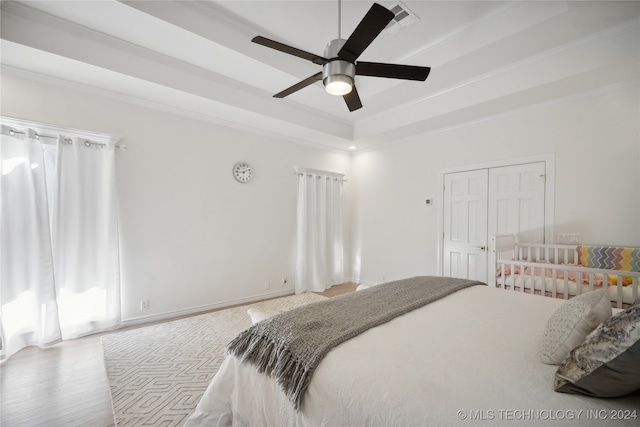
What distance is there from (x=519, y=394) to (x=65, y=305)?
375 centimetres

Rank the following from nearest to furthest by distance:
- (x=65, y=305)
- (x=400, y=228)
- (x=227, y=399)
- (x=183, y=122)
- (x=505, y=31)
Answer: (x=227, y=399)
(x=505, y=31)
(x=65, y=305)
(x=183, y=122)
(x=400, y=228)

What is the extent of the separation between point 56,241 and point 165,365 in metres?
1.70

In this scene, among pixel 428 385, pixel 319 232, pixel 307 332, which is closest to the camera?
pixel 428 385

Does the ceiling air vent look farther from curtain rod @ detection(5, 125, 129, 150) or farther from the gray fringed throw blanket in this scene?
curtain rod @ detection(5, 125, 129, 150)

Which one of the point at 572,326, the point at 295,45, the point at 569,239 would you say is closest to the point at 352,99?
the point at 295,45

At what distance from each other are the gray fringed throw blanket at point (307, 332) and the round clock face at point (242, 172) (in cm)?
274

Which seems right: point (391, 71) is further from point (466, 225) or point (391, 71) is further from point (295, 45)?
point (466, 225)

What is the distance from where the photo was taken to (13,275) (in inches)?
96.9

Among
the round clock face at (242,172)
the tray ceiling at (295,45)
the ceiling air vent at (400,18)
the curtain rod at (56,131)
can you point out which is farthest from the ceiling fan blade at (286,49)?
the round clock face at (242,172)

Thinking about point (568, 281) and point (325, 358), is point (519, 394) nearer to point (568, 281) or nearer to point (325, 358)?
point (325, 358)

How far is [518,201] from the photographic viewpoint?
3340 mm

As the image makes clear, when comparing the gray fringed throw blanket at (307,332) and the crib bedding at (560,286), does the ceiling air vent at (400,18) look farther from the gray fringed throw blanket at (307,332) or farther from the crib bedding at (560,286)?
the crib bedding at (560,286)

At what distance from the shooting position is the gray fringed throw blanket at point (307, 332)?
115 centimetres

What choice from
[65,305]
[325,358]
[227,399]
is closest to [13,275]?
[65,305]
